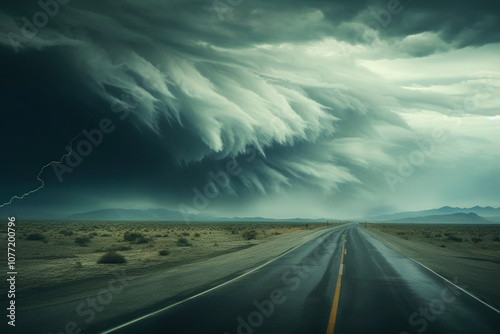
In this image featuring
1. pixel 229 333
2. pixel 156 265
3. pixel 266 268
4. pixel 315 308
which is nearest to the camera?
pixel 229 333

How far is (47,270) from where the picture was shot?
53.9 feet

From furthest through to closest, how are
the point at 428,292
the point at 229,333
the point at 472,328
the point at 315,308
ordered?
the point at 428,292, the point at 315,308, the point at 472,328, the point at 229,333

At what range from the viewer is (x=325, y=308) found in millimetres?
8844

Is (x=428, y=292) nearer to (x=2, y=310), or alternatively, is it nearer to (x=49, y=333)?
(x=49, y=333)

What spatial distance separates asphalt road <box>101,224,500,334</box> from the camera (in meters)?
7.38

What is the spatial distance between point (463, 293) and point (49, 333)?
1181 cm

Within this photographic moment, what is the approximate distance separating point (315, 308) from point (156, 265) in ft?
38.3

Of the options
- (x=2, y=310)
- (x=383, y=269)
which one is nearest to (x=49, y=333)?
(x=2, y=310)

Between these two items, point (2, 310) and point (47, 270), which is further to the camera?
point (47, 270)

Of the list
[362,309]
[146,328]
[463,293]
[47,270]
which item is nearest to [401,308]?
[362,309]

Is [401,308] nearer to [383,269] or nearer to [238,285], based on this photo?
[238,285]

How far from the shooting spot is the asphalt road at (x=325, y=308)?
24.2 feet

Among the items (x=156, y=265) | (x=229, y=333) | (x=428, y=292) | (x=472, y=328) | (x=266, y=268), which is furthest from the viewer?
(x=156, y=265)

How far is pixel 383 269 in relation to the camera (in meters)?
16.2
